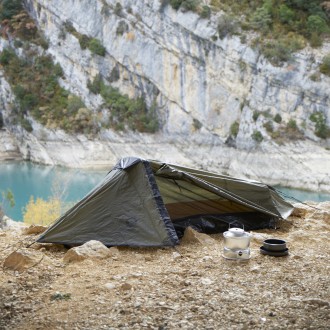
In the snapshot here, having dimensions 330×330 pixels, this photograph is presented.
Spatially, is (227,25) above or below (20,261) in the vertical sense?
below

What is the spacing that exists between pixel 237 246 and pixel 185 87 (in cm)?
3088

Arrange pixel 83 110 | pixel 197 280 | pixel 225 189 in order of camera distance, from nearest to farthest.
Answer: pixel 197 280
pixel 225 189
pixel 83 110

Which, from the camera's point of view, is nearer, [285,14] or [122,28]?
[285,14]

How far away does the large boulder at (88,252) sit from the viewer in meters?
4.55

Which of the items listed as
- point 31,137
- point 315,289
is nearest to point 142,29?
point 31,137

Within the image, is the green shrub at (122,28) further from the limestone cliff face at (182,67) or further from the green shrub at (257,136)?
the green shrub at (257,136)

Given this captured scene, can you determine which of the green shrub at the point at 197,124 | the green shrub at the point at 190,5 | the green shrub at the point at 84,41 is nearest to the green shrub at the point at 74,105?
the green shrub at the point at 84,41

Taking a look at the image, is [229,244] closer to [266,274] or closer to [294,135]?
[266,274]

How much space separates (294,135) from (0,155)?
23.9 meters

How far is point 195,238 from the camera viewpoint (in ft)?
17.2

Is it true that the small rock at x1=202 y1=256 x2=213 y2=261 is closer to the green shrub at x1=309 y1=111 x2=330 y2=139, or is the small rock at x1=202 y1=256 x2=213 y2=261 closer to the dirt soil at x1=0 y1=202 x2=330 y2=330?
the dirt soil at x1=0 y1=202 x2=330 y2=330

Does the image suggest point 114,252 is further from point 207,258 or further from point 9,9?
point 9,9

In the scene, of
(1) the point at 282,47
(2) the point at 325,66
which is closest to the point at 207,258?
(2) the point at 325,66

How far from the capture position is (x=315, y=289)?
3.76 meters
